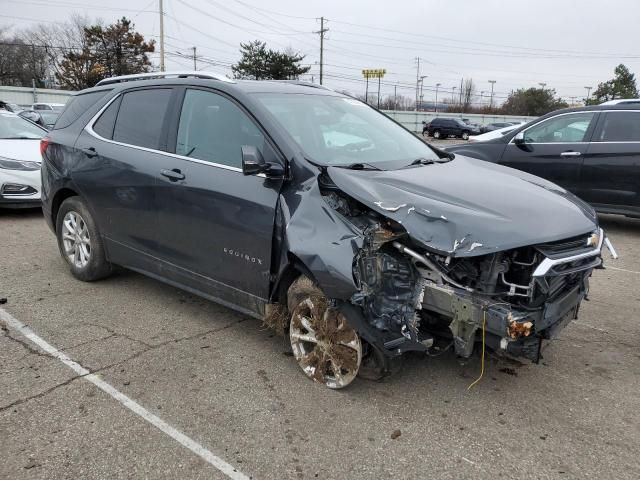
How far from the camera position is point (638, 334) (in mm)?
4188

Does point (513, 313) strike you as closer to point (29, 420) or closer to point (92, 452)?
point (92, 452)

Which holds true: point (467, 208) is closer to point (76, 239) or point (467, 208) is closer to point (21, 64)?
point (76, 239)

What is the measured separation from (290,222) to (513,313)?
134cm

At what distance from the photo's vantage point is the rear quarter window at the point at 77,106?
16.5 feet

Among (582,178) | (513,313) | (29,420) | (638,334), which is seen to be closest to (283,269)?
(513,313)

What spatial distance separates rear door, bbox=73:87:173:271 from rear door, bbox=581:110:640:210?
597 cm

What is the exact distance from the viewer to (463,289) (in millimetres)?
2799

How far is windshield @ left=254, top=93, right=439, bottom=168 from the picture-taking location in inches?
141

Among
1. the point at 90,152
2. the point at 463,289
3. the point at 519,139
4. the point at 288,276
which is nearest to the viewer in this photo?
the point at 463,289

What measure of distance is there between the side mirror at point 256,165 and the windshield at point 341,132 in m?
0.23

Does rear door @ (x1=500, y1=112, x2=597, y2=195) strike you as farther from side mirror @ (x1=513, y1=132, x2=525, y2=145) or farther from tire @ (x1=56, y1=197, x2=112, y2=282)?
tire @ (x1=56, y1=197, x2=112, y2=282)

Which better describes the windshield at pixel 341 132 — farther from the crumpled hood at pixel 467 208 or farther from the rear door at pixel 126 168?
the rear door at pixel 126 168

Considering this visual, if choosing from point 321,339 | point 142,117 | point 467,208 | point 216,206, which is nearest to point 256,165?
point 216,206

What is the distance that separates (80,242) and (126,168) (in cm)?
117
